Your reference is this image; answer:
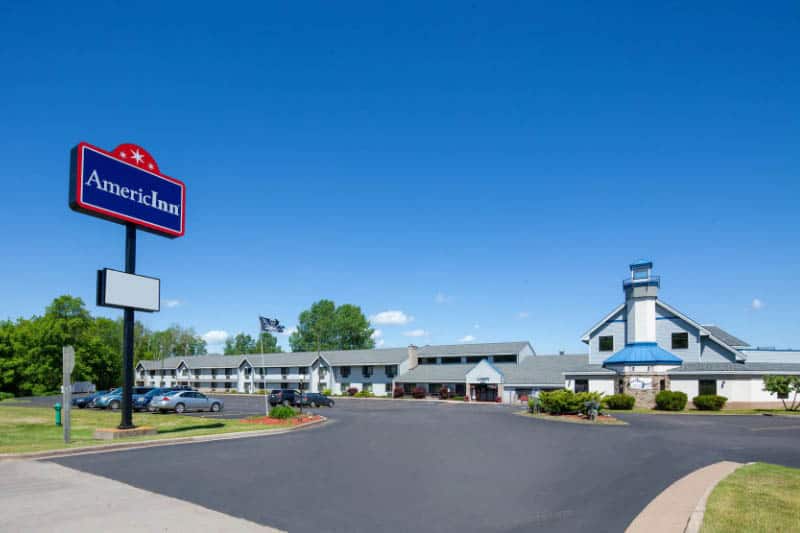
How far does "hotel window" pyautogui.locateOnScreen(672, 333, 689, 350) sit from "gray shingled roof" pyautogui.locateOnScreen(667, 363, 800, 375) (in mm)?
1512

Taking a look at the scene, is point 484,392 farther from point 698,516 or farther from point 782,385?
point 698,516

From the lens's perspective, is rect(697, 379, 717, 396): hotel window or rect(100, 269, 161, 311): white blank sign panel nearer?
rect(100, 269, 161, 311): white blank sign panel

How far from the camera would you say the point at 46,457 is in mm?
14258

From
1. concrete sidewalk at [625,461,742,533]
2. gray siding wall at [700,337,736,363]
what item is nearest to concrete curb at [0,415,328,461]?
concrete sidewalk at [625,461,742,533]

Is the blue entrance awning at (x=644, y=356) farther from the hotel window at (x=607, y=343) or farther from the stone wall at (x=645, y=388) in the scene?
the hotel window at (x=607, y=343)

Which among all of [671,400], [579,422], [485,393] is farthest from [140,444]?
[485,393]

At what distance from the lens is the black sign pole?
63.3ft

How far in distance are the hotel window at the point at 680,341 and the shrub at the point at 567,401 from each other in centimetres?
1572

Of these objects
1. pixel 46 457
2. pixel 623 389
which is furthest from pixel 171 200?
pixel 623 389

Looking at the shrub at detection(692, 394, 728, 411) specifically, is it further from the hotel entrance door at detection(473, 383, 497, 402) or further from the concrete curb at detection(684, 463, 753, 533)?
the concrete curb at detection(684, 463, 753, 533)

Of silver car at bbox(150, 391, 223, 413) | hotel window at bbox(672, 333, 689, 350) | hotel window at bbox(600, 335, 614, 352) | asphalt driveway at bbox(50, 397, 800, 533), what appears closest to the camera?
asphalt driveway at bbox(50, 397, 800, 533)

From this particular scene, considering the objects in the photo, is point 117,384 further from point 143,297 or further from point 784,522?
point 784,522

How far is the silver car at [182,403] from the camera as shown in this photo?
114ft

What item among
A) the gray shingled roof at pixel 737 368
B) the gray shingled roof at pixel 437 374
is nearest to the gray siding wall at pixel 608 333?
the gray shingled roof at pixel 737 368
